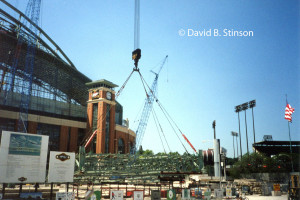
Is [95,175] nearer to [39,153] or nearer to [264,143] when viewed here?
[39,153]

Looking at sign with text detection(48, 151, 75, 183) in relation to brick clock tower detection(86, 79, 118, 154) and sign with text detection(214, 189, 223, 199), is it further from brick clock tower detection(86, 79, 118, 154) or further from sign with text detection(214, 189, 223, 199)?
brick clock tower detection(86, 79, 118, 154)

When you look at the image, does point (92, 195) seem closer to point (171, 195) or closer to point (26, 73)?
point (171, 195)

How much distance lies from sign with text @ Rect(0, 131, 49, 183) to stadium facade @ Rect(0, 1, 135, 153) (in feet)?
186

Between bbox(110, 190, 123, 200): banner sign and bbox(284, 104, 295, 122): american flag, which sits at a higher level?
bbox(284, 104, 295, 122): american flag

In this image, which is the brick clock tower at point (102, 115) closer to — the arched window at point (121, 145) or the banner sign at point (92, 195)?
the arched window at point (121, 145)

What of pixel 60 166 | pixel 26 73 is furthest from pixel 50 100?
pixel 60 166

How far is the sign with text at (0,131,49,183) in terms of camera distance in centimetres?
2403

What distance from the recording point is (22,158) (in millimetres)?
25016

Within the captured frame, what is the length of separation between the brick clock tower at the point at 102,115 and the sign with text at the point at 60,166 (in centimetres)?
5755

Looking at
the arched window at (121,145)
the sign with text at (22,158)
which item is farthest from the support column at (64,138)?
the sign with text at (22,158)

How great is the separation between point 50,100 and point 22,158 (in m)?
72.5

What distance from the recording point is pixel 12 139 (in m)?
24.7

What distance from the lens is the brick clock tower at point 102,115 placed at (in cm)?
8589

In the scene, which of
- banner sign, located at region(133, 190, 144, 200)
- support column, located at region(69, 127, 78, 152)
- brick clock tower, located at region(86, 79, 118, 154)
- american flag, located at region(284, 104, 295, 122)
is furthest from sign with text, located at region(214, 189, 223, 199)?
support column, located at region(69, 127, 78, 152)
